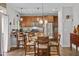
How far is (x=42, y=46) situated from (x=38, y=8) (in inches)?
32.6

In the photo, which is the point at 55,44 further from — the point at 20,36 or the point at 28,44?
the point at 20,36

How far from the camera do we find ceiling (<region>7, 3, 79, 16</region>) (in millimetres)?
3211

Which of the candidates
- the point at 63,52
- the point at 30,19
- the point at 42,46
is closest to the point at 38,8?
the point at 30,19

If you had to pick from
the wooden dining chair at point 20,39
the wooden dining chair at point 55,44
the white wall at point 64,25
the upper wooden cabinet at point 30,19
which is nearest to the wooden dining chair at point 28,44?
the wooden dining chair at point 20,39

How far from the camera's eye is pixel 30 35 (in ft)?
11.0

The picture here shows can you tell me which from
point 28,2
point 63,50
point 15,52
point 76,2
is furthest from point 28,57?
point 76,2

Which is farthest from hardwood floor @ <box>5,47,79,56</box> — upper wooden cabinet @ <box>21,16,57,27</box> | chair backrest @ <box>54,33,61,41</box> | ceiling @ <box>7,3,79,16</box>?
ceiling @ <box>7,3,79,16</box>

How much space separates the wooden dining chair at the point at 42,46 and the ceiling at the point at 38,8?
555 millimetres

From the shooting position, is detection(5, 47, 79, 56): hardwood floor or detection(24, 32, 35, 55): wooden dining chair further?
detection(24, 32, 35, 55): wooden dining chair

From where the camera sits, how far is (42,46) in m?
3.40

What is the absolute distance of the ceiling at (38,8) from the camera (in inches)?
126

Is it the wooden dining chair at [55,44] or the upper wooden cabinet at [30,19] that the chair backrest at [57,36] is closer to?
the wooden dining chair at [55,44]

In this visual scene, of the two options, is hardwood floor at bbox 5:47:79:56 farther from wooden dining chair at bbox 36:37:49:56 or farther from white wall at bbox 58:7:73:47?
wooden dining chair at bbox 36:37:49:56

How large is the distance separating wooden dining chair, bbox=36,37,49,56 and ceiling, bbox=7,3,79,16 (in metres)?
0.55
